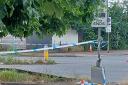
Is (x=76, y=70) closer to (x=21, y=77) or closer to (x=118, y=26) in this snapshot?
(x=21, y=77)

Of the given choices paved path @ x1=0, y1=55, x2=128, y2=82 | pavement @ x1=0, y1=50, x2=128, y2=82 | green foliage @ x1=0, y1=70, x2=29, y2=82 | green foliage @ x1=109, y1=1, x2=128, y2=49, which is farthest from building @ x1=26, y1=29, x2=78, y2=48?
green foliage @ x1=0, y1=70, x2=29, y2=82

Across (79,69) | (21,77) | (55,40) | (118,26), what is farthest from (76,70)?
(118,26)

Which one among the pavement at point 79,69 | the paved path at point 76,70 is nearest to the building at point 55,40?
the pavement at point 79,69

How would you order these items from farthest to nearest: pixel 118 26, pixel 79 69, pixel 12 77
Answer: pixel 118 26
pixel 79 69
pixel 12 77

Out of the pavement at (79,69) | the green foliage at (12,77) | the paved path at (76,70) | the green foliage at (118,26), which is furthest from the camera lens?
the green foliage at (118,26)

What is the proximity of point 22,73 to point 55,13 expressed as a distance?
12.2m

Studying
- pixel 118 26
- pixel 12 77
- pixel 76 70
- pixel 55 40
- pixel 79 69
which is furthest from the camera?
pixel 118 26

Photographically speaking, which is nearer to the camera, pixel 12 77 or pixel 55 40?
pixel 12 77

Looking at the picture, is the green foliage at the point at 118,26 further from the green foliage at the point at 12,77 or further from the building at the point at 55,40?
the green foliage at the point at 12,77

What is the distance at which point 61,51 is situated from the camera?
37969 mm

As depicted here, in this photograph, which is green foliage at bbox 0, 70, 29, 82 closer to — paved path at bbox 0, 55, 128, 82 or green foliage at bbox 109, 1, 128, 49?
paved path at bbox 0, 55, 128, 82

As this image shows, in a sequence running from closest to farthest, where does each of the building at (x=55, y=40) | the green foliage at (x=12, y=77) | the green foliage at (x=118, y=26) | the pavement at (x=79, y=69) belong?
1. the green foliage at (x=12, y=77)
2. the pavement at (x=79, y=69)
3. the building at (x=55, y=40)
4. the green foliage at (x=118, y=26)

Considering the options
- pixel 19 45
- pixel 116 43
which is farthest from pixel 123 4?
pixel 19 45

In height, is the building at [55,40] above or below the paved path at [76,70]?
above
